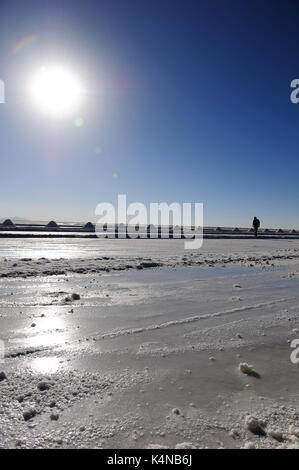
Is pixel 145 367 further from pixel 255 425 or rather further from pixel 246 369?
pixel 255 425

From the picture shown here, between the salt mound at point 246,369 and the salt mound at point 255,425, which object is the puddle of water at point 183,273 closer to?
the salt mound at point 246,369

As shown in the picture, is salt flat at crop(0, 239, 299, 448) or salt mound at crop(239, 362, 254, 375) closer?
salt flat at crop(0, 239, 299, 448)

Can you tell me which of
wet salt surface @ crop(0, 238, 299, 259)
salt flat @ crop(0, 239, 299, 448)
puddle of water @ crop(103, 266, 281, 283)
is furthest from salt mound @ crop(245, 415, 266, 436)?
wet salt surface @ crop(0, 238, 299, 259)

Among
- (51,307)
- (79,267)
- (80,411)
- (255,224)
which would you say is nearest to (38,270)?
(79,267)

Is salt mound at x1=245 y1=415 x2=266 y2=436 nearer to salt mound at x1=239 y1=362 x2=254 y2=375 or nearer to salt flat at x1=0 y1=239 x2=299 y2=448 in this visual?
salt flat at x1=0 y1=239 x2=299 y2=448

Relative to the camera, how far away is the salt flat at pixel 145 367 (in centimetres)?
198

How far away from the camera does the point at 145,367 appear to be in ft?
9.46

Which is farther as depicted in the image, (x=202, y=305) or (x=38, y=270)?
(x=38, y=270)

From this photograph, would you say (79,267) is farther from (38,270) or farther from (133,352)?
(133,352)

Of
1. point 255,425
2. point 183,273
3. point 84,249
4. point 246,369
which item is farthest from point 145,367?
point 84,249

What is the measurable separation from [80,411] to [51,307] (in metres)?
2.93

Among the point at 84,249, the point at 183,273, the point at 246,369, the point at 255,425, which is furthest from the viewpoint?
the point at 84,249

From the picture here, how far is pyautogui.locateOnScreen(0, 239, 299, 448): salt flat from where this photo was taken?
6.49 ft

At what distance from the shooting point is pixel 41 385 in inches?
96.7
